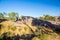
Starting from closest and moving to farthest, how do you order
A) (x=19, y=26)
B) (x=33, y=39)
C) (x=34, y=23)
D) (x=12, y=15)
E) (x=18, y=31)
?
(x=33, y=39) < (x=18, y=31) < (x=19, y=26) < (x=34, y=23) < (x=12, y=15)

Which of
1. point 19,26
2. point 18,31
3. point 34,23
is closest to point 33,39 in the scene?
point 18,31

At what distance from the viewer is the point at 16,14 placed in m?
70.4

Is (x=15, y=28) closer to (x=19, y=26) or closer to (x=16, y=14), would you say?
(x=19, y=26)

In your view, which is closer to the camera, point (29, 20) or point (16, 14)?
point (29, 20)

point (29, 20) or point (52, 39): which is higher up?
point (29, 20)

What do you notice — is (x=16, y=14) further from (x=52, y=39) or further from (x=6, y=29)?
(x=52, y=39)

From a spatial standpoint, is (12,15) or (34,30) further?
(12,15)

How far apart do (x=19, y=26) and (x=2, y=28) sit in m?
3.46

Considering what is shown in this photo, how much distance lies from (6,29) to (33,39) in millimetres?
7775

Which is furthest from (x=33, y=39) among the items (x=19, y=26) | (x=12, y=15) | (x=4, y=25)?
(x=12, y=15)

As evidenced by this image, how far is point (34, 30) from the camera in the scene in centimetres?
2173

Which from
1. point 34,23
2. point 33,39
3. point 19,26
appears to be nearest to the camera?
point 33,39

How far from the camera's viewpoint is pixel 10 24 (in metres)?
22.8

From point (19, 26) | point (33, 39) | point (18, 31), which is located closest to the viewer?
point (33, 39)
